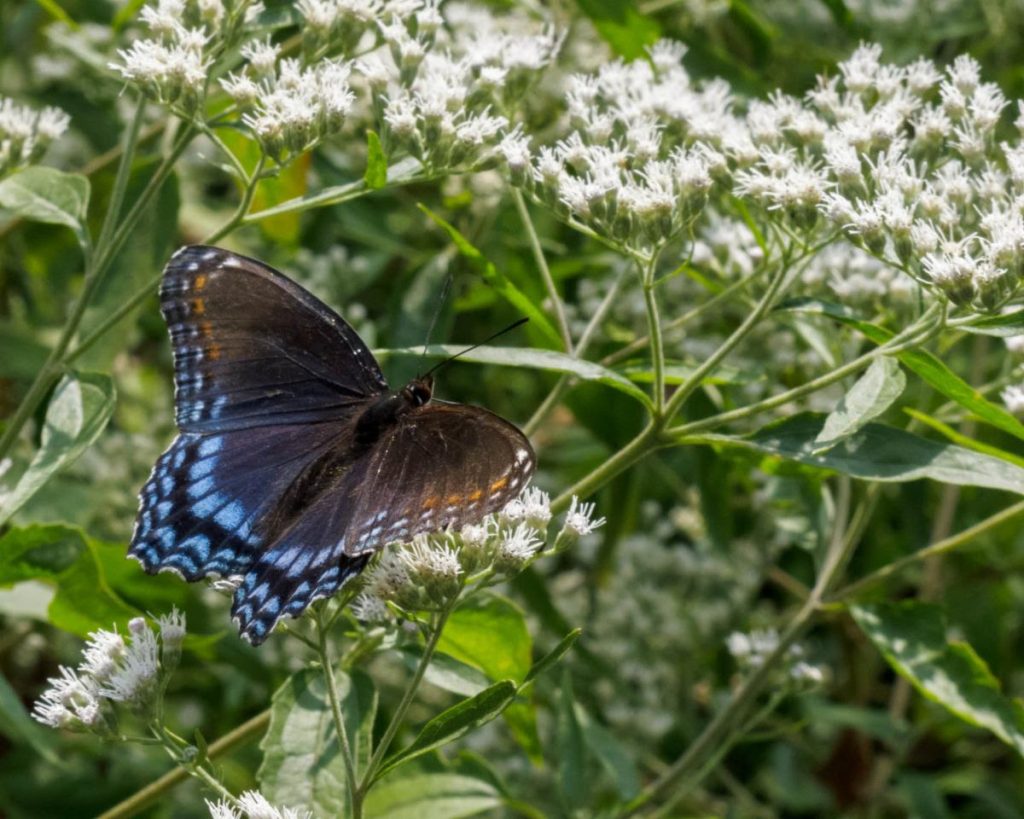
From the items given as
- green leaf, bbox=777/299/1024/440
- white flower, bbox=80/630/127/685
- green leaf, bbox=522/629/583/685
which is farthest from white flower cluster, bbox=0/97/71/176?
green leaf, bbox=777/299/1024/440

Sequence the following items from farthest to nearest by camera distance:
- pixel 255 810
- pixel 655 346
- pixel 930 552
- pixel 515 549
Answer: pixel 930 552, pixel 655 346, pixel 515 549, pixel 255 810

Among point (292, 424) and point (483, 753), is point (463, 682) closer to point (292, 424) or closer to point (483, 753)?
point (292, 424)

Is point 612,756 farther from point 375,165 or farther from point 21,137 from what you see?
point 21,137

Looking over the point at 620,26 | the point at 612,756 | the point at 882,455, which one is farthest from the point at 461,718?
the point at 620,26

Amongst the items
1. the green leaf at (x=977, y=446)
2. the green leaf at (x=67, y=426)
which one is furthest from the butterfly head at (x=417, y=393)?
the green leaf at (x=977, y=446)

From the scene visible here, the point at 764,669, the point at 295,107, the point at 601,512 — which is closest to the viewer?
the point at 295,107

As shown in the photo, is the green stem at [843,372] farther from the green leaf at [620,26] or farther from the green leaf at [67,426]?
the green leaf at [620,26]

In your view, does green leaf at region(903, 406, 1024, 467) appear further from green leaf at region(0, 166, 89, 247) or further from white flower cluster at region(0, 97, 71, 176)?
white flower cluster at region(0, 97, 71, 176)

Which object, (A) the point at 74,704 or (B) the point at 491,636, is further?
(B) the point at 491,636

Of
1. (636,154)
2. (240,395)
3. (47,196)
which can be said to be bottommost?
(240,395)
